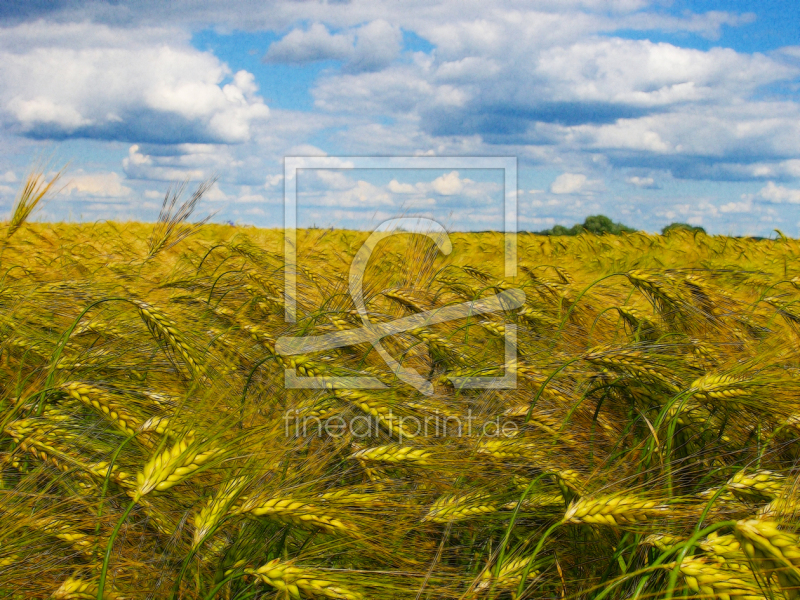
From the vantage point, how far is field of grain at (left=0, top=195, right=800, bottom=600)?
137cm

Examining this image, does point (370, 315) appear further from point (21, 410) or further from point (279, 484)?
point (21, 410)

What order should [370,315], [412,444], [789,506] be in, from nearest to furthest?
1. [789,506]
2. [412,444]
3. [370,315]

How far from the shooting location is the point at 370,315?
248cm

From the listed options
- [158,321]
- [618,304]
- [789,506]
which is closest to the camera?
[789,506]

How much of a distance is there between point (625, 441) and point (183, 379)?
1639 millimetres

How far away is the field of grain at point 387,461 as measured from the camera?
1.37 m

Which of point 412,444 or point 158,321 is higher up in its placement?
point 158,321

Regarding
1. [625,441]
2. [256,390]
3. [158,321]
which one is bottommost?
[625,441]

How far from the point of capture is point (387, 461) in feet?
5.37

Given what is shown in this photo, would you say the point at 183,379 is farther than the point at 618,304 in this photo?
No

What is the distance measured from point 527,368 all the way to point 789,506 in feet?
3.19

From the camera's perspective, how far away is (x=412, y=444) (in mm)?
1674

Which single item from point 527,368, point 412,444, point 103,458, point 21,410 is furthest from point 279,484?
point 21,410

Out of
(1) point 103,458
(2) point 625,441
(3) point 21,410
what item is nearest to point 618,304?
(2) point 625,441
